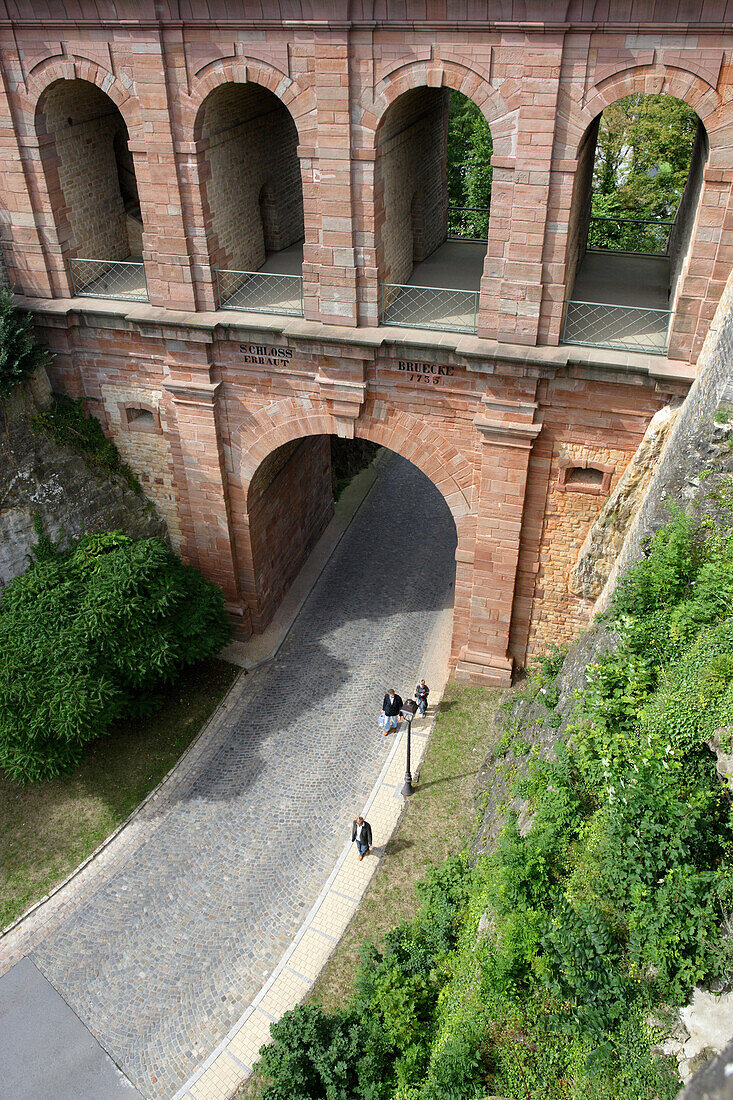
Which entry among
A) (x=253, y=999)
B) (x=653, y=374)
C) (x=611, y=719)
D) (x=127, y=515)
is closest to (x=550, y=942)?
(x=611, y=719)

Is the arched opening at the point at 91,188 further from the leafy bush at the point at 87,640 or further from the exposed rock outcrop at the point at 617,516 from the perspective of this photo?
the exposed rock outcrop at the point at 617,516

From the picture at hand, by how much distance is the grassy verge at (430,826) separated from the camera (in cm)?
1503

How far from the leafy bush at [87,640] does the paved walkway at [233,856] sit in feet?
7.48

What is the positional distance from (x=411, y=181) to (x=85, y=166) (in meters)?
7.77

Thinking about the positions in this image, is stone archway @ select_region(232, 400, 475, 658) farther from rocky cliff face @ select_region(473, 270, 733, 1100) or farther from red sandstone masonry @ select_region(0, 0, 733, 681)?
rocky cliff face @ select_region(473, 270, 733, 1100)

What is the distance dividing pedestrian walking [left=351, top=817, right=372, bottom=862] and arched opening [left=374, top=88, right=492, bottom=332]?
33.0 feet

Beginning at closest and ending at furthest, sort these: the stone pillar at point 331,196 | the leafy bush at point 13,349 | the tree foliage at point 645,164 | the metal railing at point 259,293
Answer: the stone pillar at point 331,196 → the leafy bush at point 13,349 → the metal railing at point 259,293 → the tree foliage at point 645,164

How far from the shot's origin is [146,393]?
1997 centimetres

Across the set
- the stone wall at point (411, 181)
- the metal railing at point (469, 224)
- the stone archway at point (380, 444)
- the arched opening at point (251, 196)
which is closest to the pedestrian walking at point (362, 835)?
the stone archway at point (380, 444)

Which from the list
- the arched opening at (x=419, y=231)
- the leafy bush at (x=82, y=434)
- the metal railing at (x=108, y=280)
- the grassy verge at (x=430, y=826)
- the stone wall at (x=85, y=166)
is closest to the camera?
the grassy verge at (x=430, y=826)

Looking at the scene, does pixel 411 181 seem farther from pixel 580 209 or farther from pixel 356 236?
pixel 580 209

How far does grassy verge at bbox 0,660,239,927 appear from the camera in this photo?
1669cm

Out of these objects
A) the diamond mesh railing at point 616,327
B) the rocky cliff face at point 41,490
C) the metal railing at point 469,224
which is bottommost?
the rocky cliff face at point 41,490

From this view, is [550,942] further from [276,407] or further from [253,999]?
[276,407]
